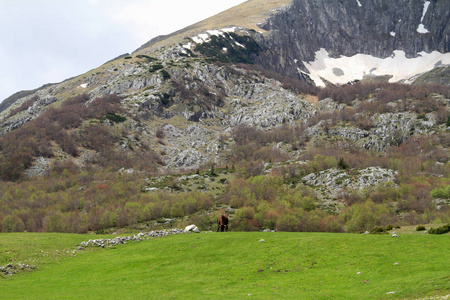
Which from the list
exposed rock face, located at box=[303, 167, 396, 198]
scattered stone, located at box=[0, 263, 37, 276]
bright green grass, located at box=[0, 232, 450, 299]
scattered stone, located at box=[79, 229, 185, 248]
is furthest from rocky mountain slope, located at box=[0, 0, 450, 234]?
scattered stone, located at box=[0, 263, 37, 276]

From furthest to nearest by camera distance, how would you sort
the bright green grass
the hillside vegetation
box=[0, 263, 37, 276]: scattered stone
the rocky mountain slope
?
the rocky mountain slope → the hillside vegetation → box=[0, 263, 37, 276]: scattered stone → the bright green grass

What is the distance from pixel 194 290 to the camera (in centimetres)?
2041

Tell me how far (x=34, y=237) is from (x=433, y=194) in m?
97.1

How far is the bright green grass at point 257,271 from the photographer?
17969 mm

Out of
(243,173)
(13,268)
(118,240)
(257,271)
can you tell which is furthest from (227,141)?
(257,271)

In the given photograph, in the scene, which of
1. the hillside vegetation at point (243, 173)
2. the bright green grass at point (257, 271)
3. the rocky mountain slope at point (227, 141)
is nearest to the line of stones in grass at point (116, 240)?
the bright green grass at point (257, 271)

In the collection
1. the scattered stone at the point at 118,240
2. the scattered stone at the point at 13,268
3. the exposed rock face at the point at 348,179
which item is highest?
the scattered stone at the point at 13,268

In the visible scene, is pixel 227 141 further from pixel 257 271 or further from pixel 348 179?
pixel 257 271

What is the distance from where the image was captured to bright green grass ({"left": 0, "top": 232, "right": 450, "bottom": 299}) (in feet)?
59.0

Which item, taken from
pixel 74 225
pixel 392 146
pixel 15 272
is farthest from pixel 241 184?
pixel 15 272

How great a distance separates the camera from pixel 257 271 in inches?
906

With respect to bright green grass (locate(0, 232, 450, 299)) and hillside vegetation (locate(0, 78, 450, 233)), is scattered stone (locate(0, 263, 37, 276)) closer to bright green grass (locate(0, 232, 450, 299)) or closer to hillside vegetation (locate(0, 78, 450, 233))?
bright green grass (locate(0, 232, 450, 299))

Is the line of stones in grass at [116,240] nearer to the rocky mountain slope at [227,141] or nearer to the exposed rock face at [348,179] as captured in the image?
the rocky mountain slope at [227,141]

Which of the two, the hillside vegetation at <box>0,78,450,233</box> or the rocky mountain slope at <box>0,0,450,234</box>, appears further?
the rocky mountain slope at <box>0,0,450,234</box>
